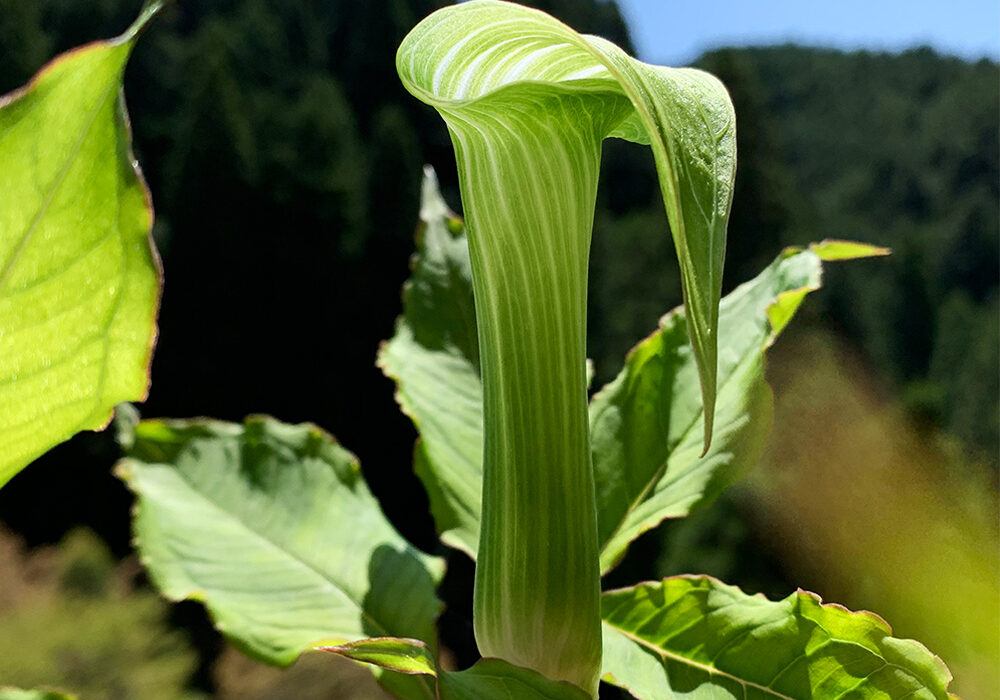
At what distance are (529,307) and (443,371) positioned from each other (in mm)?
115

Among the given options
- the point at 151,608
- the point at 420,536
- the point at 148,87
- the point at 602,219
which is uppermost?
the point at 148,87

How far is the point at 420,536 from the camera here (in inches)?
252

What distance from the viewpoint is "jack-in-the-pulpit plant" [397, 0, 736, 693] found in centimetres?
15

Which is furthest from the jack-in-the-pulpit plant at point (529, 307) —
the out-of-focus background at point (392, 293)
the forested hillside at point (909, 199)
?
the forested hillside at point (909, 199)

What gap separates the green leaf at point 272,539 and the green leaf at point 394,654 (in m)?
0.08

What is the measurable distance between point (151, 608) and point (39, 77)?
5.56 meters

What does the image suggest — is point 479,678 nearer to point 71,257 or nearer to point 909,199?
point 71,257

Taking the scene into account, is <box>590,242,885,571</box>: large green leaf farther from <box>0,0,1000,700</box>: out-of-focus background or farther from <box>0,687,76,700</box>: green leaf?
<box>0,0,1000,700</box>: out-of-focus background

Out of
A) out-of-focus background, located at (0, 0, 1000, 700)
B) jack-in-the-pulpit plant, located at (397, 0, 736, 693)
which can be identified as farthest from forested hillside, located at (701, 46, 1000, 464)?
jack-in-the-pulpit plant, located at (397, 0, 736, 693)

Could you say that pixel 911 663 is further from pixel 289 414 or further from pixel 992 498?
pixel 289 414

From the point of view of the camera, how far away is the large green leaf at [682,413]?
0.67ft

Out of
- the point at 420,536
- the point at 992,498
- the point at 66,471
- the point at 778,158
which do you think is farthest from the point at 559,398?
the point at 778,158

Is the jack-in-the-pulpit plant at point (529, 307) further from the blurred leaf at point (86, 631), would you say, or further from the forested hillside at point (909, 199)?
the forested hillside at point (909, 199)

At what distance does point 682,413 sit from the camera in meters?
0.23
